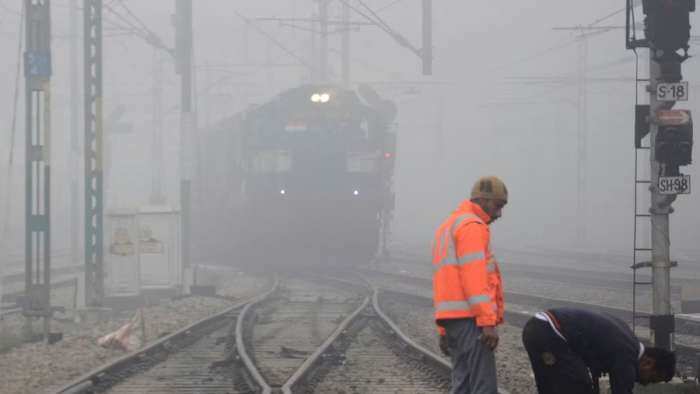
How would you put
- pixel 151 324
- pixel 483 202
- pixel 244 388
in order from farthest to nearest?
pixel 151 324
pixel 244 388
pixel 483 202

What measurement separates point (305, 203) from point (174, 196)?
42167 mm

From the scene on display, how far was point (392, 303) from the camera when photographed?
16.6m

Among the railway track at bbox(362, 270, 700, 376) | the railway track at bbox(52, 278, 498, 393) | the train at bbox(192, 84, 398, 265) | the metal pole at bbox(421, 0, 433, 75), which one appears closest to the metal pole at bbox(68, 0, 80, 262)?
the train at bbox(192, 84, 398, 265)

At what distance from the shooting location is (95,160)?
1535 cm

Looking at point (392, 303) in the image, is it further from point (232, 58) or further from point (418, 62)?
point (232, 58)

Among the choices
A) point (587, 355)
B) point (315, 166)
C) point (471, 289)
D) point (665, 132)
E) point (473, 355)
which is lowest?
point (473, 355)

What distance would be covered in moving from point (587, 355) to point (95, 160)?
1160 cm

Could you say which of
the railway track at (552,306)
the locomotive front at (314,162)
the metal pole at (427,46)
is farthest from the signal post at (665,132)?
the locomotive front at (314,162)

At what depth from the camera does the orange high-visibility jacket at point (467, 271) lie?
5457 mm

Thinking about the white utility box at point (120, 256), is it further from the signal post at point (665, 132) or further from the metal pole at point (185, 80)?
the signal post at point (665, 132)

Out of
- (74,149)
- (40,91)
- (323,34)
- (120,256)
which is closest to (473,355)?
(40,91)

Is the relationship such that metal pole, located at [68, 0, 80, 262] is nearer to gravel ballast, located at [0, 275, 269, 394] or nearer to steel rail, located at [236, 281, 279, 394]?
gravel ballast, located at [0, 275, 269, 394]

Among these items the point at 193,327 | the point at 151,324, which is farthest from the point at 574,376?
the point at 151,324

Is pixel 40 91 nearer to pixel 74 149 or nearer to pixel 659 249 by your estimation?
pixel 659 249
